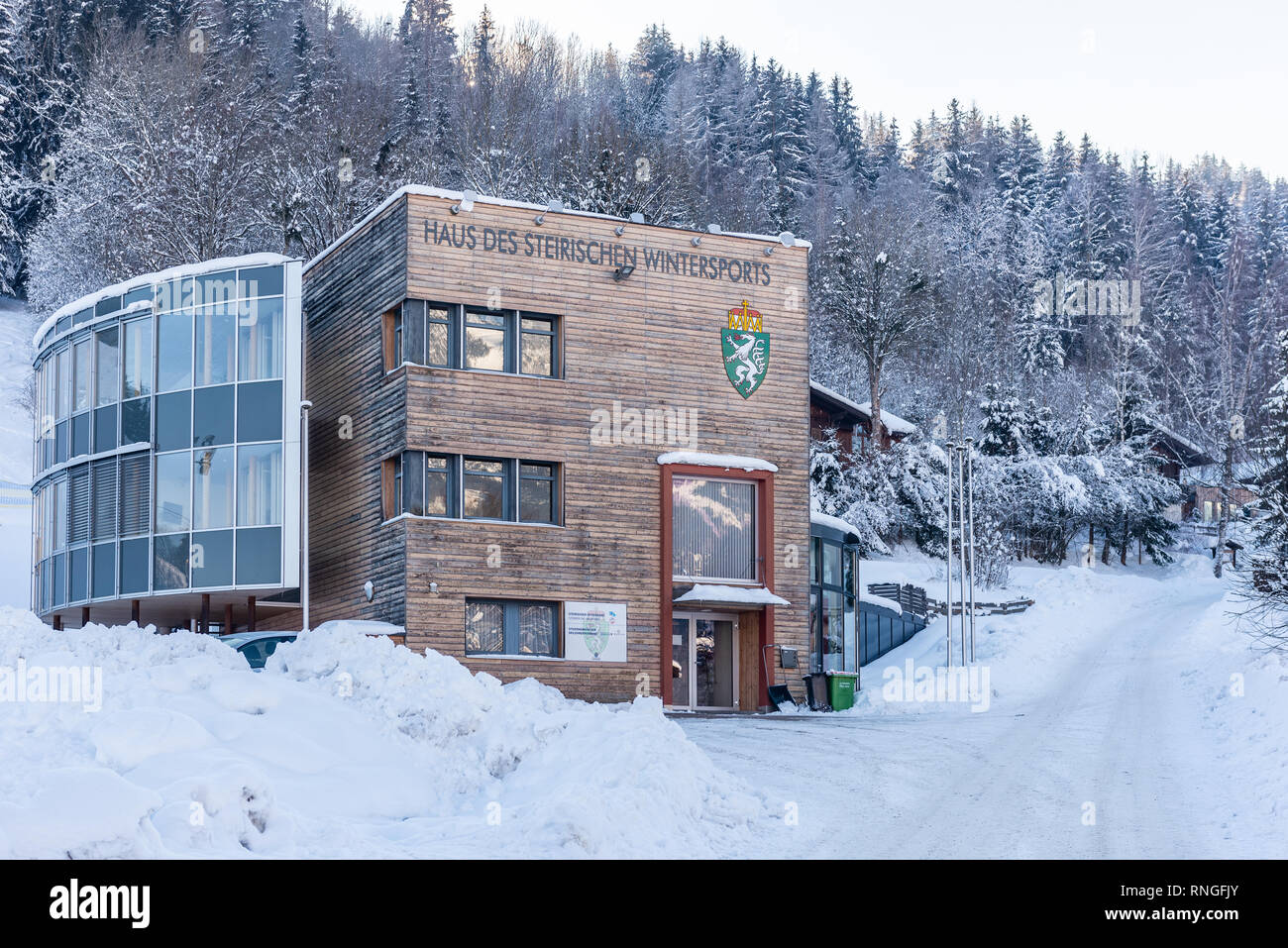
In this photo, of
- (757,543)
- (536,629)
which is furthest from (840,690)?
(536,629)

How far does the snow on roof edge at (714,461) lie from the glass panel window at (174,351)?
10.0 metres

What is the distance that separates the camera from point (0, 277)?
71.8 meters

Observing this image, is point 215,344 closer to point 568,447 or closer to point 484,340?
point 484,340

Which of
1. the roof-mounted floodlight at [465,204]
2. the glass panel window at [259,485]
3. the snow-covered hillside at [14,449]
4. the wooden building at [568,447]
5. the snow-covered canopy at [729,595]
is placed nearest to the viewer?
the wooden building at [568,447]

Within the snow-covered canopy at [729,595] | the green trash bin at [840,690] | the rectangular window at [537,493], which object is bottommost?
the green trash bin at [840,690]

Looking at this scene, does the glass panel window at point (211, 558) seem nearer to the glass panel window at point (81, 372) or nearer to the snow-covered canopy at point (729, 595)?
the glass panel window at point (81, 372)

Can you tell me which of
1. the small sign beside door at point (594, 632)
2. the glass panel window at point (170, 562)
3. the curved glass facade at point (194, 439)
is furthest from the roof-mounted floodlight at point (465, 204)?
the glass panel window at point (170, 562)

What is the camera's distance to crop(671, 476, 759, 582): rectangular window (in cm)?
3080

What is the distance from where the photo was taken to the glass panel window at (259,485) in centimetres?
2938

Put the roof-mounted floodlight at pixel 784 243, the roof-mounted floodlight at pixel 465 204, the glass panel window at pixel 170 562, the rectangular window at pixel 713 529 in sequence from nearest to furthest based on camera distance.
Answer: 1. the roof-mounted floodlight at pixel 465 204
2. the glass panel window at pixel 170 562
3. the rectangular window at pixel 713 529
4. the roof-mounted floodlight at pixel 784 243

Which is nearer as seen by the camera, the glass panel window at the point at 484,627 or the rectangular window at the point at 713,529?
the glass panel window at the point at 484,627

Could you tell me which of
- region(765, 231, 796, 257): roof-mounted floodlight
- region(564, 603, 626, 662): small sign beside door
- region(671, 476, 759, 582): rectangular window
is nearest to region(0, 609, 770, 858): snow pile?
region(564, 603, 626, 662): small sign beside door
